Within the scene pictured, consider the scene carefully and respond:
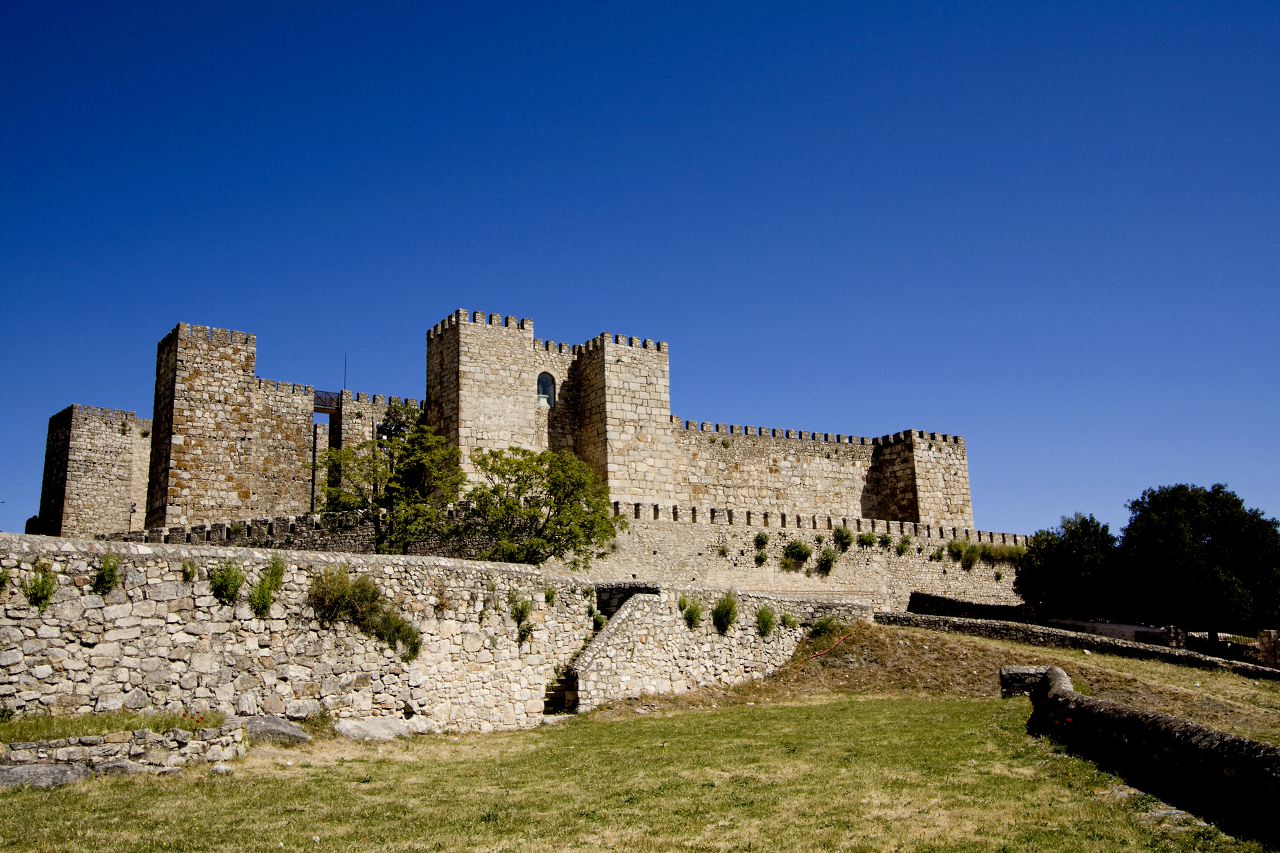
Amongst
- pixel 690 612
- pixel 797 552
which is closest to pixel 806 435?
pixel 797 552

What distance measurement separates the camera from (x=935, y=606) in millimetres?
38438

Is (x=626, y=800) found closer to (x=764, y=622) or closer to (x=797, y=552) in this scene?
(x=764, y=622)

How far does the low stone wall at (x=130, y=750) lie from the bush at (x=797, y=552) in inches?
1101

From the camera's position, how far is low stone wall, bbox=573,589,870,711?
18875 mm

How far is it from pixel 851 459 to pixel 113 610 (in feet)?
137

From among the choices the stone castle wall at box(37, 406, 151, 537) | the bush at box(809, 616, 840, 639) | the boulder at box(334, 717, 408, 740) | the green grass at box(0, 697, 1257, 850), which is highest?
the stone castle wall at box(37, 406, 151, 537)

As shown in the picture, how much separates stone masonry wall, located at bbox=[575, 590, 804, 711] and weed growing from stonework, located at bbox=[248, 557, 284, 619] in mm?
5730

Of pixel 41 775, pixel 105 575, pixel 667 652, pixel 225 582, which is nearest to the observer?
pixel 41 775

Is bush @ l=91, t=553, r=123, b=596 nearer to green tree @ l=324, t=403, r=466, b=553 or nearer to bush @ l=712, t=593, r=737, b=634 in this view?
bush @ l=712, t=593, r=737, b=634

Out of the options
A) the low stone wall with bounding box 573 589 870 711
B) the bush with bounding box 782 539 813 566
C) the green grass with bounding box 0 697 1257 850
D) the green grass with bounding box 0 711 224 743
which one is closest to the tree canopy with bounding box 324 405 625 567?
the low stone wall with bounding box 573 589 870 711

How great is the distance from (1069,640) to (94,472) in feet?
111

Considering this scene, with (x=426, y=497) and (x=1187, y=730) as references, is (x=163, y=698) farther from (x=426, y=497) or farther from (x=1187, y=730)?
(x=426, y=497)

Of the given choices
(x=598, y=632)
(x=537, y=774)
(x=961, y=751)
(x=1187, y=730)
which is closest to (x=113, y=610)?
(x=537, y=774)

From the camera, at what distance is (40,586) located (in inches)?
488
